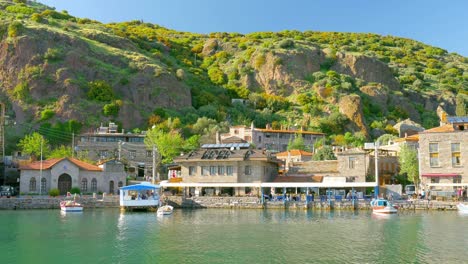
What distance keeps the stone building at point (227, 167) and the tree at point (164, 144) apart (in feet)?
45.3

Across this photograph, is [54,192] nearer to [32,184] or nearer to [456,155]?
[32,184]

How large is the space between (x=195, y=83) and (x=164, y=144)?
48902mm

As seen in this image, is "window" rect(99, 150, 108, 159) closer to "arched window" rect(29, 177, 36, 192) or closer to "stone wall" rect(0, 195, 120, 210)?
"arched window" rect(29, 177, 36, 192)

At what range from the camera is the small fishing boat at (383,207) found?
174ft

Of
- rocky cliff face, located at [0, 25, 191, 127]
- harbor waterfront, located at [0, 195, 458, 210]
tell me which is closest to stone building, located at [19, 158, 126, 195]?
harbor waterfront, located at [0, 195, 458, 210]

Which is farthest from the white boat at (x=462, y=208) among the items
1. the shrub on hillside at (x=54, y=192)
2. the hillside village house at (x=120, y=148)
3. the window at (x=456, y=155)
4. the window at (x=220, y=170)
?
the hillside village house at (x=120, y=148)

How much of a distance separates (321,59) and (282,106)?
2648cm

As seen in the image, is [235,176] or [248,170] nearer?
[235,176]

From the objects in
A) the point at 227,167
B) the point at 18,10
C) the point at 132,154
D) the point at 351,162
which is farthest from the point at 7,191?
the point at 18,10

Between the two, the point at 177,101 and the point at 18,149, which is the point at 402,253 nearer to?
the point at 18,149

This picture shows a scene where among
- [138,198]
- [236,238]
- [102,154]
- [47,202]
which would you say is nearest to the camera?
[236,238]

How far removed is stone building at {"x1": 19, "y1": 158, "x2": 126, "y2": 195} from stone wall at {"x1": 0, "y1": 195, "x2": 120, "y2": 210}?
4.93 meters

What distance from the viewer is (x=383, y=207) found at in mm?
53438

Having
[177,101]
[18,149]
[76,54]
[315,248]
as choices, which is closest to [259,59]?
[177,101]
